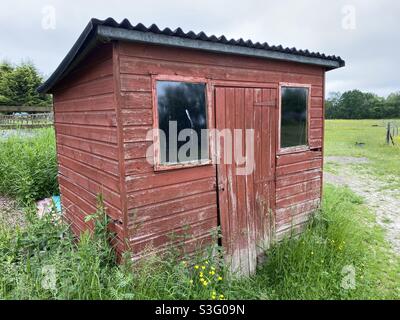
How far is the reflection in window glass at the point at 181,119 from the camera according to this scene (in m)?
3.09

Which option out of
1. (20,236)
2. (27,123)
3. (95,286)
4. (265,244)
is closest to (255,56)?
(265,244)

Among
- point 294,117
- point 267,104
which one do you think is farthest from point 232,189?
point 294,117

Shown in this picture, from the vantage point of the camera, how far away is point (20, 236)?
395 cm

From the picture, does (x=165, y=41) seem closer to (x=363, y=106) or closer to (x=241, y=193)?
(x=241, y=193)

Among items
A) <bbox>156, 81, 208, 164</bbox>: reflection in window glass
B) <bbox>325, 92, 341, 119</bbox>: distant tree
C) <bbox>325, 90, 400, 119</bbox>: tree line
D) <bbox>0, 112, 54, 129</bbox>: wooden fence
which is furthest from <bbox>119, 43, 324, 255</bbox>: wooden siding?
<bbox>325, 92, 341, 119</bbox>: distant tree

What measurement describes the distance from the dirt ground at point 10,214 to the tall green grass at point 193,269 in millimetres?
1270

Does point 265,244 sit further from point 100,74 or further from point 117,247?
point 100,74

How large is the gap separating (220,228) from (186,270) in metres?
0.72

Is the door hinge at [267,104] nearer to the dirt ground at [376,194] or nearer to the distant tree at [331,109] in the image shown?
the dirt ground at [376,194]

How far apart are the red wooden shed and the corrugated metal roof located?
12mm

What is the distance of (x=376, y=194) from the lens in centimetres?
827

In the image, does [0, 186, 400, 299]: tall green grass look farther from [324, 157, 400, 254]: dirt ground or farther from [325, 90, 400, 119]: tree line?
[325, 90, 400, 119]: tree line

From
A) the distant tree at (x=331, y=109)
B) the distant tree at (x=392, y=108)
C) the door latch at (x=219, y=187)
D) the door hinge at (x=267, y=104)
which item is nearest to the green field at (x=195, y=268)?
the door latch at (x=219, y=187)

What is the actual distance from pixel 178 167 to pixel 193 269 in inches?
50.2
